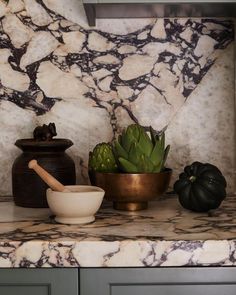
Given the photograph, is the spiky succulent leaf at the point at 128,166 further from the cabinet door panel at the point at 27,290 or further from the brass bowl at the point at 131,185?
the cabinet door panel at the point at 27,290

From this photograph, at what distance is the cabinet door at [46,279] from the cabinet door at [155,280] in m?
0.02

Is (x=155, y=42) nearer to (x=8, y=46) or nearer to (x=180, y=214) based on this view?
(x=8, y=46)

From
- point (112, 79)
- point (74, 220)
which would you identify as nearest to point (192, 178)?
point (74, 220)

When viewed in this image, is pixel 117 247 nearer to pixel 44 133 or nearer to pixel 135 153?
pixel 135 153

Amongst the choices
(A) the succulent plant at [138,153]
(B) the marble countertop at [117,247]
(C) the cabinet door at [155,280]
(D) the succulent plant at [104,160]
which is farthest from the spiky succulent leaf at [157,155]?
(C) the cabinet door at [155,280]

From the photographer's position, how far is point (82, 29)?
1.95 m

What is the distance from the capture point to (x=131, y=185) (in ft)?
5.32

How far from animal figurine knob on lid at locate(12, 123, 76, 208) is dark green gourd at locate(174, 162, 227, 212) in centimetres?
34

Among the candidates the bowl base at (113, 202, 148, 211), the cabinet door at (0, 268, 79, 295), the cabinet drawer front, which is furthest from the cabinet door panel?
the bowl base at (113, 202, 148, 211)

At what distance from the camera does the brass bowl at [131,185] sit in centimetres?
162

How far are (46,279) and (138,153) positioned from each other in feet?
1.49

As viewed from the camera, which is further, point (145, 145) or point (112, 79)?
point (112, 79)

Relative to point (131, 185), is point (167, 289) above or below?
below

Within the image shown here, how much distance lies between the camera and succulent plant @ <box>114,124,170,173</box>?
163 cm
